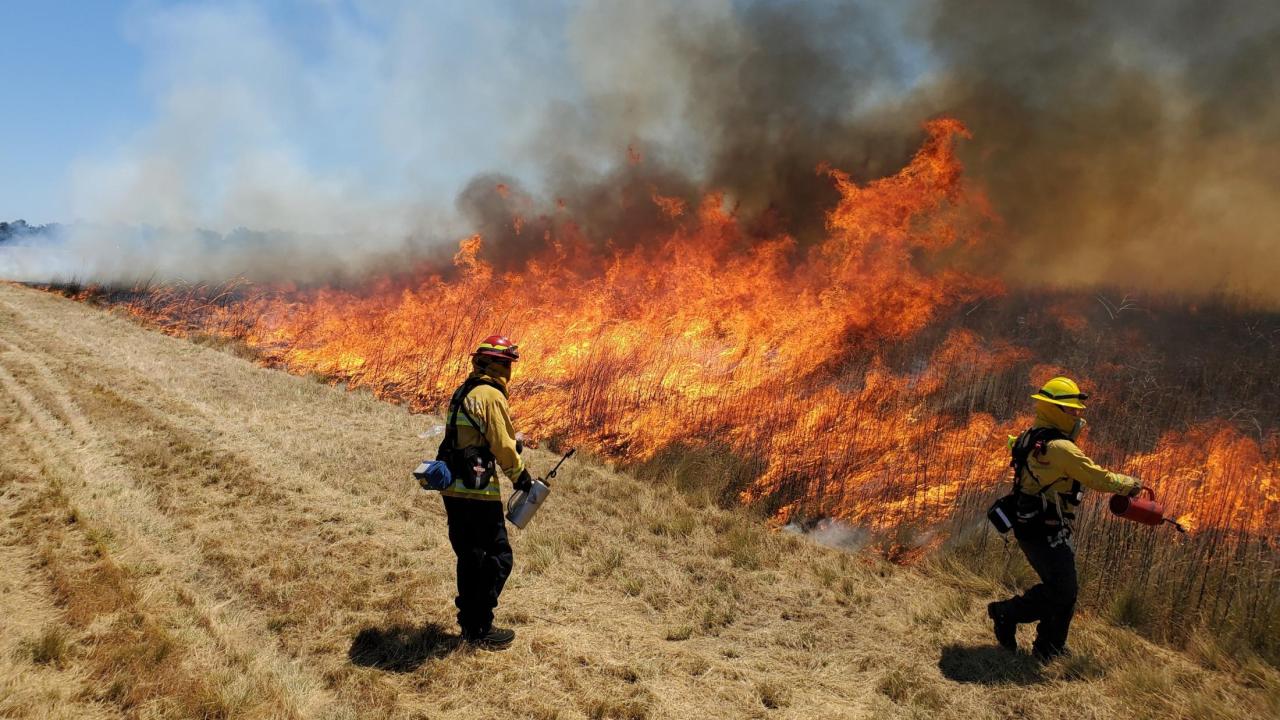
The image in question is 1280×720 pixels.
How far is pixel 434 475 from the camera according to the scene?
13.4ft

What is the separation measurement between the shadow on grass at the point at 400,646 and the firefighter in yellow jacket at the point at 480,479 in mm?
232

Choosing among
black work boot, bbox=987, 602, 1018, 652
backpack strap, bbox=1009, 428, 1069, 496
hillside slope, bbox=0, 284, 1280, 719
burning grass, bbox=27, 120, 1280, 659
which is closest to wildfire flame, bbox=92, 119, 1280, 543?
burning grass, bbox=27, 120, 1280, 659

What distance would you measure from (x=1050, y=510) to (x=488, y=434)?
3867 millimetres

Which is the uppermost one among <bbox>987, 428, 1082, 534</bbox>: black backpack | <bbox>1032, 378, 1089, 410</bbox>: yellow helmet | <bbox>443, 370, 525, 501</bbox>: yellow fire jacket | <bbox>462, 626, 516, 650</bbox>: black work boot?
<bbox>1032, 378, 1089, 410</bbox>: yellow helmet

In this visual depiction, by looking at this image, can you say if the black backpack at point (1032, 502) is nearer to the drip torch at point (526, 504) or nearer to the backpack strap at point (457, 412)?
the drip torch at point (526, 504)

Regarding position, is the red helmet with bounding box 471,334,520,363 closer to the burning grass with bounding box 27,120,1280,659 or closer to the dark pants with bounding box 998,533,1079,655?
the burning grass with bounding box 27,120,1280,659

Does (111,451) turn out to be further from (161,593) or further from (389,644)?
(389,644)

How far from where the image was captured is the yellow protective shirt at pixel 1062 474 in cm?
411

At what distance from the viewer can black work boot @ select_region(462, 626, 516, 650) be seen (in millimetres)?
4547

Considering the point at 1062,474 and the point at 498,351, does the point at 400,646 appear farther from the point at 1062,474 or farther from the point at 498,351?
the point at 1062,474

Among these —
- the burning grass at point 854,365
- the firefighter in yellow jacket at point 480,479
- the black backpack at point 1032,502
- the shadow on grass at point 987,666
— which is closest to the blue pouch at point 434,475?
the firefighter in yellow jacket at point 480,479

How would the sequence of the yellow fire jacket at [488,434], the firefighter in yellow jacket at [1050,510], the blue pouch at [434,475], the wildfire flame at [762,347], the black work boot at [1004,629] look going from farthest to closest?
the wildfire flame at [762,347]
the black work boot at [1004,629]
the firefighter in yellow jacket at [1050,510]
the yellow fire jacket at [488,434]
the blue pouch at [434,475]

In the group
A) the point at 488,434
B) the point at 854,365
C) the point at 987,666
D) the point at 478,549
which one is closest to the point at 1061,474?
the point at 987,666

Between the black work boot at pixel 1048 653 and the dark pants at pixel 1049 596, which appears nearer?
the dark pants at pixel 1049 596
